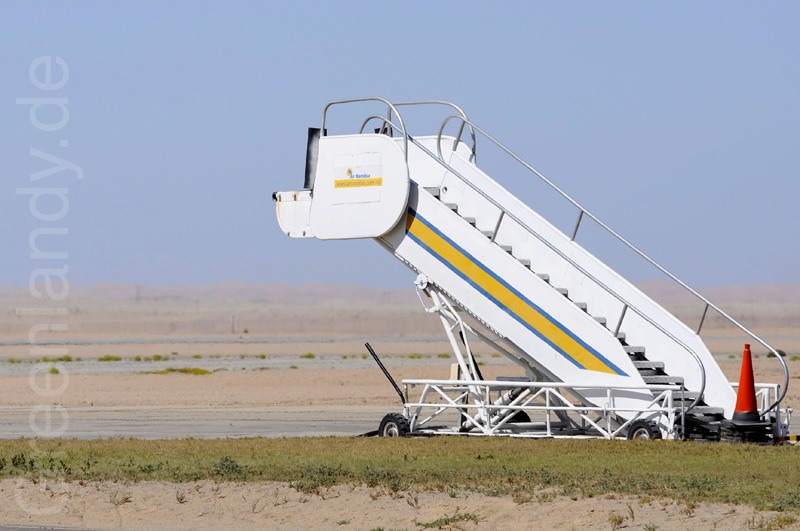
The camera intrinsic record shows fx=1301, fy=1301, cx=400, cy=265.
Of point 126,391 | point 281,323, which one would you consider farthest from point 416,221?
point 281,323

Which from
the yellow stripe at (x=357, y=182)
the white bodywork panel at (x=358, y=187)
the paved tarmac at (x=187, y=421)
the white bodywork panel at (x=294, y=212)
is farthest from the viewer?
the paved tarmac at (x=187, y=421)

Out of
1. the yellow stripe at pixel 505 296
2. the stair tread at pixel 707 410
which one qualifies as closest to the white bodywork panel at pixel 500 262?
the yellow stripe at pixel 505 296

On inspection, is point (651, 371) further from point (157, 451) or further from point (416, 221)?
point (157, 451)

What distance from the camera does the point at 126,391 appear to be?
147 feet

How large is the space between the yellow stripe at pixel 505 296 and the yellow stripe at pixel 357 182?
750 mm

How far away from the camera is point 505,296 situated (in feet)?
64.6

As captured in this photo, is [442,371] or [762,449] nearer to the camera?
[762,449]

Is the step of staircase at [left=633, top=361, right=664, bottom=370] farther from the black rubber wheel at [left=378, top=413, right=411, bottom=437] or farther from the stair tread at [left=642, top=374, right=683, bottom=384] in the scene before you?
the black rubber wheel at [left=378, top=413, right=411, bottom=437]

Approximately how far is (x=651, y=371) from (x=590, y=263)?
2.06 meters

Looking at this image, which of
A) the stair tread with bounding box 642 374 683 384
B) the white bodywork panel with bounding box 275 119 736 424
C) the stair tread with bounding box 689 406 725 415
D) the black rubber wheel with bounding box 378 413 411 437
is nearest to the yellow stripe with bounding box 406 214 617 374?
the white bodywork panel with bounding box 275 119 736 424

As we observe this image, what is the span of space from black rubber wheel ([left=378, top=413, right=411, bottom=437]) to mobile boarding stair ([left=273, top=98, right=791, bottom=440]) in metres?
0.03

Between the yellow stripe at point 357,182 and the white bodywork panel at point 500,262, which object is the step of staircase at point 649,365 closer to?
the white bodywork panel at point 500,262

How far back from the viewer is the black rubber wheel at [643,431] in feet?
60.4

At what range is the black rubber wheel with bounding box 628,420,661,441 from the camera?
18.4m
